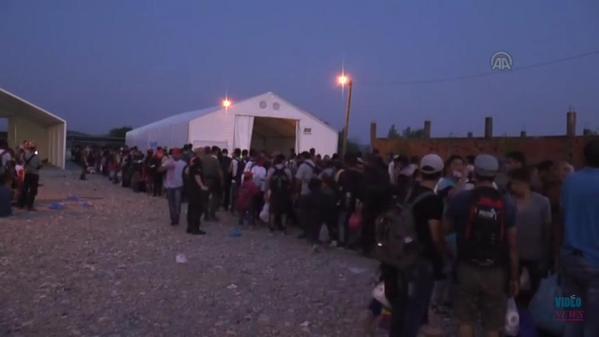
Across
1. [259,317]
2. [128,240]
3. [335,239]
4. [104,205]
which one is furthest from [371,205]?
[104,205]

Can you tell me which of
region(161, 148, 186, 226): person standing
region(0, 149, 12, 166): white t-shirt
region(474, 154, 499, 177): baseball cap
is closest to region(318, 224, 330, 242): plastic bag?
region(161, 148, 186, 226): person standing

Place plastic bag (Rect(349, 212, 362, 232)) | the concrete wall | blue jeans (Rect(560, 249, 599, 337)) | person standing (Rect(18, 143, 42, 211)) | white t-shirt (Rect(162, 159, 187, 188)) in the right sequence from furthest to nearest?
the concrete wall, person standing (Rect(18, 143, 42, 211)), white t-shirt (Rect(162, 159, 187, 188)), plastic bag (Rect(349, 212, 362, 232)), blue jeans (Rect(560, 249, 599, 337))

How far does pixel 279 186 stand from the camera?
36.1 feet

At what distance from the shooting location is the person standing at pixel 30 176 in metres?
12.6

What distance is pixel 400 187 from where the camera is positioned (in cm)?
820

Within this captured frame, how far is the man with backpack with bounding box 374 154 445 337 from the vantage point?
4195 mm

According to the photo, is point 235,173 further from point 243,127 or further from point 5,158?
point 243,127

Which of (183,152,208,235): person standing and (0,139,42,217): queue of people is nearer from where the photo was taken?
(183,152,208,235): person standing

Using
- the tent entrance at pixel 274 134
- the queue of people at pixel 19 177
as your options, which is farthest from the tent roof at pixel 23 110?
the queue of people at pixel 19 177

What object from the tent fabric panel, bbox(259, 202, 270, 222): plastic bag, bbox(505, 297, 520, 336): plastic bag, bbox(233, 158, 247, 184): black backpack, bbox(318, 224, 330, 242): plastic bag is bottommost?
bbox(318, 224, 330, 242): plastic bag

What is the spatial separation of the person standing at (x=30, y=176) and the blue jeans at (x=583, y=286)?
463 inches

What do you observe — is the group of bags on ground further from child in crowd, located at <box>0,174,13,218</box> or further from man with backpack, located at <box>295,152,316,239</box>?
child in crowd, located at <box>0,174,13,218</box>

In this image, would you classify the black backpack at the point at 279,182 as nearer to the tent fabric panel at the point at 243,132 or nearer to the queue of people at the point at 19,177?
the queue of people at the point at 19,177

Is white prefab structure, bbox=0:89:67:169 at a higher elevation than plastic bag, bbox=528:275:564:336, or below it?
higher
